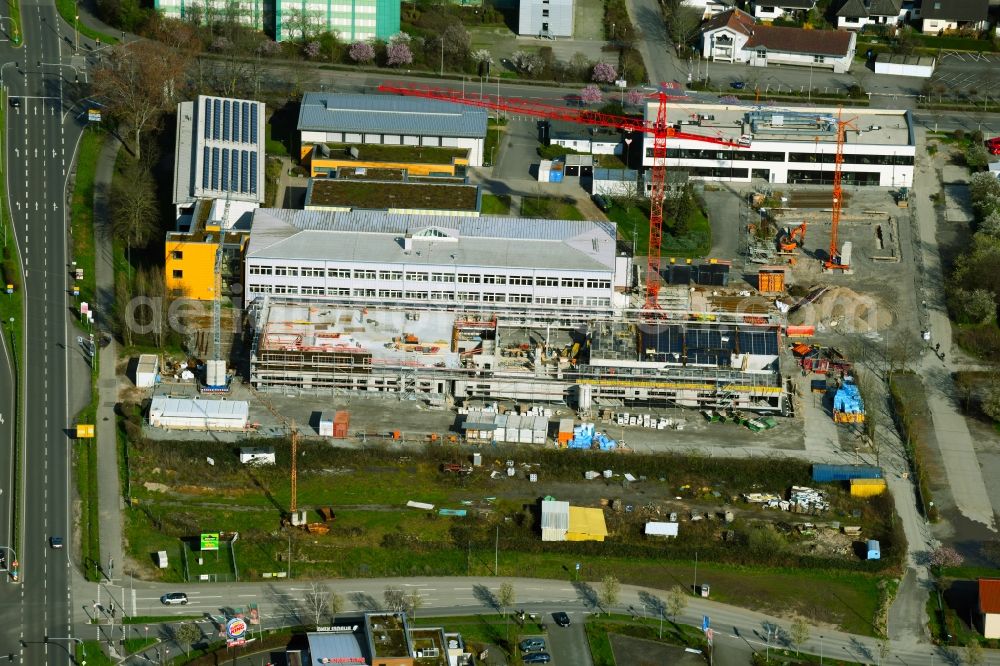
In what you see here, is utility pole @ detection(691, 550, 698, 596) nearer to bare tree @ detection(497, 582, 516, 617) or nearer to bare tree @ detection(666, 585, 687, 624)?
bare tree @ detection(666, 585, 687, 624)

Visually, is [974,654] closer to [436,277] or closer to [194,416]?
[436,277]

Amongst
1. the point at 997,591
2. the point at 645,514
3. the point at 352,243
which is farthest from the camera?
the point at 352,243

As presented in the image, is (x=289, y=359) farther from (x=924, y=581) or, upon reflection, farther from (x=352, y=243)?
(x=924, y=581)

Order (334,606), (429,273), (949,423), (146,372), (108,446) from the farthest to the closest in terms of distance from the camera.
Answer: (429,273)
(949,423)
(146,372)
(108,446)
(334,606)

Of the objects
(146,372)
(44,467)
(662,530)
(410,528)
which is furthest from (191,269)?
(662,530)

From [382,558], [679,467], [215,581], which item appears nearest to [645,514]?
[679,467]

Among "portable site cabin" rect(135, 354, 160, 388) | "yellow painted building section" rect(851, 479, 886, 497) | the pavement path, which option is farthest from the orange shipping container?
the pavement path

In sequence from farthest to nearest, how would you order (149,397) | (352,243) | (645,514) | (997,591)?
(352,243) < (149,397) < (645,514) < (997,591)
